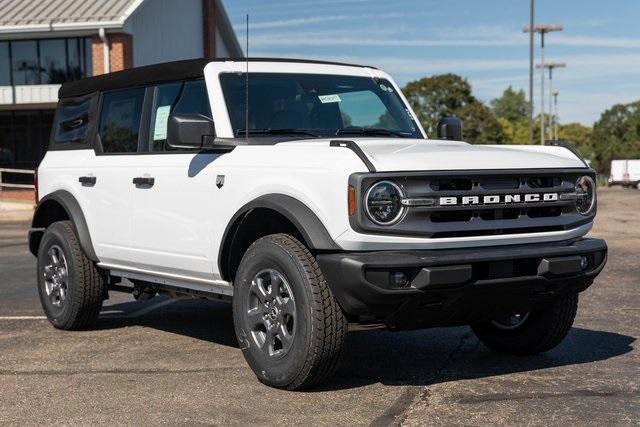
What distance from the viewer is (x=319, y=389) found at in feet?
17.3

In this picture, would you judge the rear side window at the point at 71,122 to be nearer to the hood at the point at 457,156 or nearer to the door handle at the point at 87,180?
the door handle at the point at 87,180

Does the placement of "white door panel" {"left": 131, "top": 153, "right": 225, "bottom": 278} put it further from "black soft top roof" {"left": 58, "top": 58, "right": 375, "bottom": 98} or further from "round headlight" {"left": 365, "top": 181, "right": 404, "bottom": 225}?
"round headlight" {"left": 365, "top": 181, "right": 404, "bottom": 225}

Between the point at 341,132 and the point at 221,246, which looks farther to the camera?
the point at 341,132

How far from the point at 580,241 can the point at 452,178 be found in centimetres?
107

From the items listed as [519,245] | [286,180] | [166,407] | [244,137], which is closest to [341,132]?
[244,137]

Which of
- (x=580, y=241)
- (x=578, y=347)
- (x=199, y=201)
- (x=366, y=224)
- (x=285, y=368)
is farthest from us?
(x=578, y=347)

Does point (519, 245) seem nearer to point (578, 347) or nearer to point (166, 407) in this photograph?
point (578, 347)

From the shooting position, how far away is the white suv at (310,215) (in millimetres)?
4859

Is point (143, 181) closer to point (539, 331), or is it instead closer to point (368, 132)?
point (368, 132)

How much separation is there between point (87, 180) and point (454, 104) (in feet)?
253

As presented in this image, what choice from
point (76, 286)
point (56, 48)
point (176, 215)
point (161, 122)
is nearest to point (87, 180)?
point (76, 286)

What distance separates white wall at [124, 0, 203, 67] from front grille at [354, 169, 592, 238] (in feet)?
91.7

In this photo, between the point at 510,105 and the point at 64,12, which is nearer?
the point at 64,12

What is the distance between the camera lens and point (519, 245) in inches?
206
